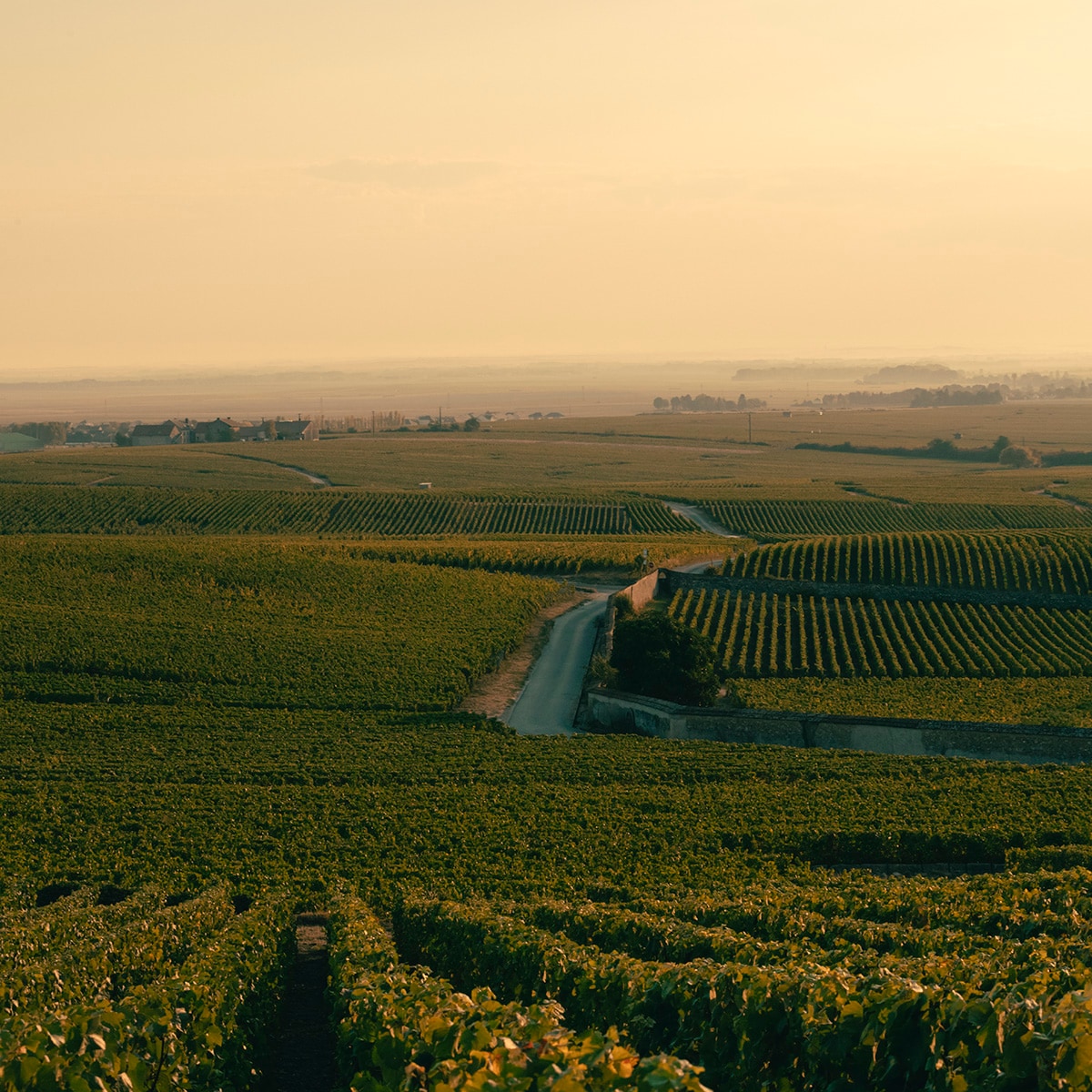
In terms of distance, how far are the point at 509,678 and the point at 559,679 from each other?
2.20m

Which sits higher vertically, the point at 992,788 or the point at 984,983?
the point at 984,983

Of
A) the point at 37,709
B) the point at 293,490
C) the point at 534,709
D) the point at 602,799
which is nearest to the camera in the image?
the point at 602,799

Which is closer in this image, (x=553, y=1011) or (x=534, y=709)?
(x=553, y=1011)

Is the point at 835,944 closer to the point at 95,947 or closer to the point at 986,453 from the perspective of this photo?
the point at 95,947

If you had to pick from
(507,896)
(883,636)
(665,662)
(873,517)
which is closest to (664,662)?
(665,662)

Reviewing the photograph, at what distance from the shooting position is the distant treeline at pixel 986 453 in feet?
564

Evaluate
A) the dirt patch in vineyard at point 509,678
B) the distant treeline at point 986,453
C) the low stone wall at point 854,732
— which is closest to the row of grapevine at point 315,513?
the dirt patch in vineyard at point 509,678

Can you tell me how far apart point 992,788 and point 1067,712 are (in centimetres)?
1280

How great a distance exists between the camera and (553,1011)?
8.94 meters

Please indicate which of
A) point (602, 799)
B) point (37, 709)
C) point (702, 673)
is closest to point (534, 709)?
point (702, 673)

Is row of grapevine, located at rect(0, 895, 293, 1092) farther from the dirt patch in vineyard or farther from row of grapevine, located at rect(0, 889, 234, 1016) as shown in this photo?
the dirt patch in vineyard

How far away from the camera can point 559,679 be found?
48.0 m

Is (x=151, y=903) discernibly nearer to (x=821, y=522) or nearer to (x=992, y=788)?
(x=992, y=788)

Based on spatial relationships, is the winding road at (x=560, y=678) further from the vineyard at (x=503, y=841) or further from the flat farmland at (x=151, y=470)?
the flat farmland at (x=151, y=470)
